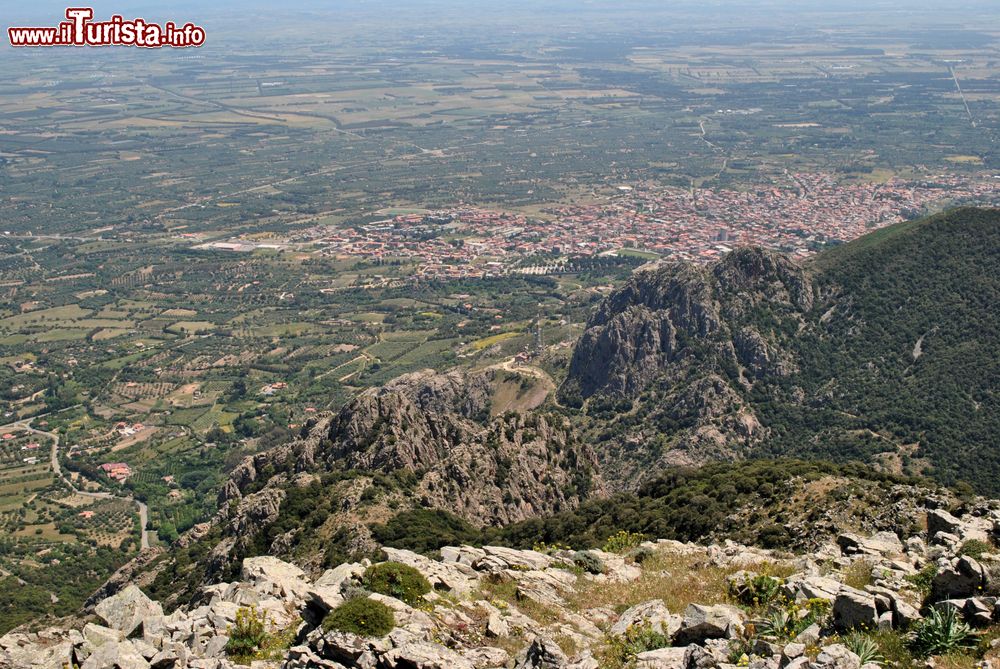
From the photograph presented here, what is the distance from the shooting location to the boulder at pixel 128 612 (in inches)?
1041

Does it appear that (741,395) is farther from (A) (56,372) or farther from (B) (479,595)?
(A) (56,372)

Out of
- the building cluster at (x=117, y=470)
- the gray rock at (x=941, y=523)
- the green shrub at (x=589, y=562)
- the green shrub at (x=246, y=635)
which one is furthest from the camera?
the building cluster at (x=117, y=470)

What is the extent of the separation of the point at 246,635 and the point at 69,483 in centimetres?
7524

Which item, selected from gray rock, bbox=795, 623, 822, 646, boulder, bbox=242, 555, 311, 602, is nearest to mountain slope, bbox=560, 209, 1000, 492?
boulder, bbox=242, 555, 311, 602

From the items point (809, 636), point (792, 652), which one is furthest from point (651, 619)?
point (792, 652)

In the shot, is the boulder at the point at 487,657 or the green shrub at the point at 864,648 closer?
the green shrub at the point at 864,648

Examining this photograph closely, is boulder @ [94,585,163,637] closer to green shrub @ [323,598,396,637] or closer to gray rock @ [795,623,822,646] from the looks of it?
green shrub @ [323,598,396,637]

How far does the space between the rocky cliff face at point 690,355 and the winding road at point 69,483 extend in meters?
37.9

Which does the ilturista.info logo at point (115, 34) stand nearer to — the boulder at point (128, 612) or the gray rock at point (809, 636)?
the boulder at point (128, 612)

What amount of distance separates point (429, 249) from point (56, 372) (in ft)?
254

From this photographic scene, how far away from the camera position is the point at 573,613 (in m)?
27.9

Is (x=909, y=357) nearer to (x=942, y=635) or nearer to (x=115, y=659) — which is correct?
(x=942, y=635)

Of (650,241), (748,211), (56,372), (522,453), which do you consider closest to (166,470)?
(56,372)

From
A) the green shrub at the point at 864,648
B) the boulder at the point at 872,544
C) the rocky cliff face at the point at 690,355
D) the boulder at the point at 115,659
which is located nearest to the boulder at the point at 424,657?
the boulder at the point at 115,659
